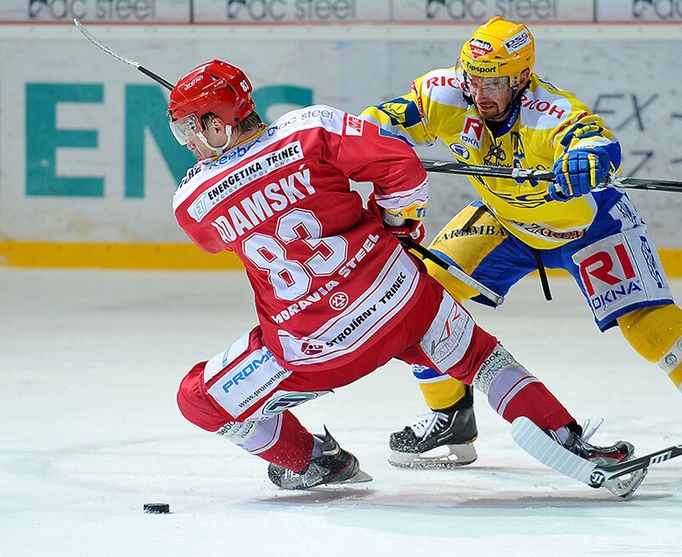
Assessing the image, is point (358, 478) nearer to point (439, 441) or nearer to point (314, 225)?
point (439, 441)

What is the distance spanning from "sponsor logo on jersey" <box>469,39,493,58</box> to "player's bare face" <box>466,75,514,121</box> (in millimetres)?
62

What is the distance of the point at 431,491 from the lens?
3.23 meters

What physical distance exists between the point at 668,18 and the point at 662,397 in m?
3.53

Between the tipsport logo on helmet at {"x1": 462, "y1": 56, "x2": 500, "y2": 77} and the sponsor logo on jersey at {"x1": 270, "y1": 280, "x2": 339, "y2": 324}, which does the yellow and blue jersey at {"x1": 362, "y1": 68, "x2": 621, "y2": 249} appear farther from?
the sponsor logo on jersey at {"x1": 270, "y1": 280, "x2": 339, "y2": 324}

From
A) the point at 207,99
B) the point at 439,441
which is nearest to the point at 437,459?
the point at 439,441

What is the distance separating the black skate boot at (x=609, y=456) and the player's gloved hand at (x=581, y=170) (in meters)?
0.55

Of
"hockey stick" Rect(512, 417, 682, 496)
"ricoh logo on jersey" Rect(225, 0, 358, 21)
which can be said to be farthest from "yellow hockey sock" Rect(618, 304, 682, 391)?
"ricoh logo on jersey" Rect(225, 0, 358, 21)

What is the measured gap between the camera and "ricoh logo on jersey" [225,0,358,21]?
7.45 metres

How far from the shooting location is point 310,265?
2902 mm

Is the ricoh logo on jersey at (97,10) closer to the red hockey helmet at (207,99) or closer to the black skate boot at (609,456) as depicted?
the red hockey helmet at (207,99)

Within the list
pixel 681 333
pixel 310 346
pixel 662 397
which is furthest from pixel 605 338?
pixel 310 346

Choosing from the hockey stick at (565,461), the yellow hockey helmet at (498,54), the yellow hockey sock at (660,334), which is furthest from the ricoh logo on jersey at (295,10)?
the hockey stick at (565,461)

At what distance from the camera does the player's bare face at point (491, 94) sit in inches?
128

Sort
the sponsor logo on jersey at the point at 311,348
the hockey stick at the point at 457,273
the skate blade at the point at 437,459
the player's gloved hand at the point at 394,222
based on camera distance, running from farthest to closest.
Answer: the skate blade at the point at 437,459 → the hockey stick at the point at 457,273 → the player's gloved hand at the point at 394,222 → the sponsor logo on jersey at the point at 311,348
